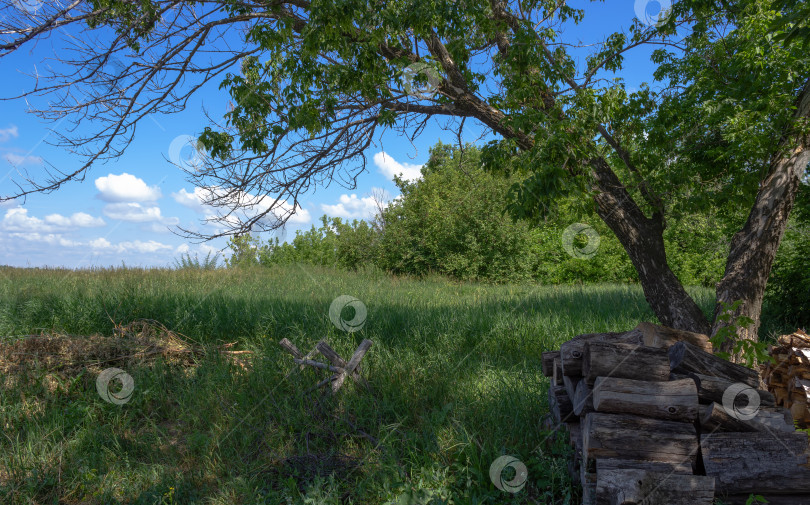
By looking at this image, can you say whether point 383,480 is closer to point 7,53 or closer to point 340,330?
point 340,330

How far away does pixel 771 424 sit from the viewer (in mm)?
3645

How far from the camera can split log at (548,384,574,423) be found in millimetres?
4176

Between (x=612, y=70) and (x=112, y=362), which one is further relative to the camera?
Answer: (x=612, y=70)

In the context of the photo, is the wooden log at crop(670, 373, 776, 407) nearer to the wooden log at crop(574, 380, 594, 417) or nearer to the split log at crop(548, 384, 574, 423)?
the wooden log at crop(574, 380, 594, 417)

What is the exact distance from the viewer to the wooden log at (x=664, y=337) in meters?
4.54

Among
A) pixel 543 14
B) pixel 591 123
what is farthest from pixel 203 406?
pixel 543 14

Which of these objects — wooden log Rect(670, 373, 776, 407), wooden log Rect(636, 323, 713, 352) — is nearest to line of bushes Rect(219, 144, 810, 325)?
wooden log Rect(636, 323, 713, 352)

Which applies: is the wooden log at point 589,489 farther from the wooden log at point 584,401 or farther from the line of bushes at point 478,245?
the line of bushes at point 478,245

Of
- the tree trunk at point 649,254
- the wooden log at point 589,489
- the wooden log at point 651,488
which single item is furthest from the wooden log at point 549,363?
the tree trunk at point 649,254

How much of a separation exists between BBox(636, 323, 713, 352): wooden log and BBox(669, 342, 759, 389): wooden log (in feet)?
1.31

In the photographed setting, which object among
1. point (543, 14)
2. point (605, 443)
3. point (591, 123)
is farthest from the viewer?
point (543, 14)

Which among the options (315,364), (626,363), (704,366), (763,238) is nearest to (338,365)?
(315,364)

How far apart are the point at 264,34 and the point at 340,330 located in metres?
4.24

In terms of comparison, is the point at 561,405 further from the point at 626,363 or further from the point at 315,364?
the point at 315,364
